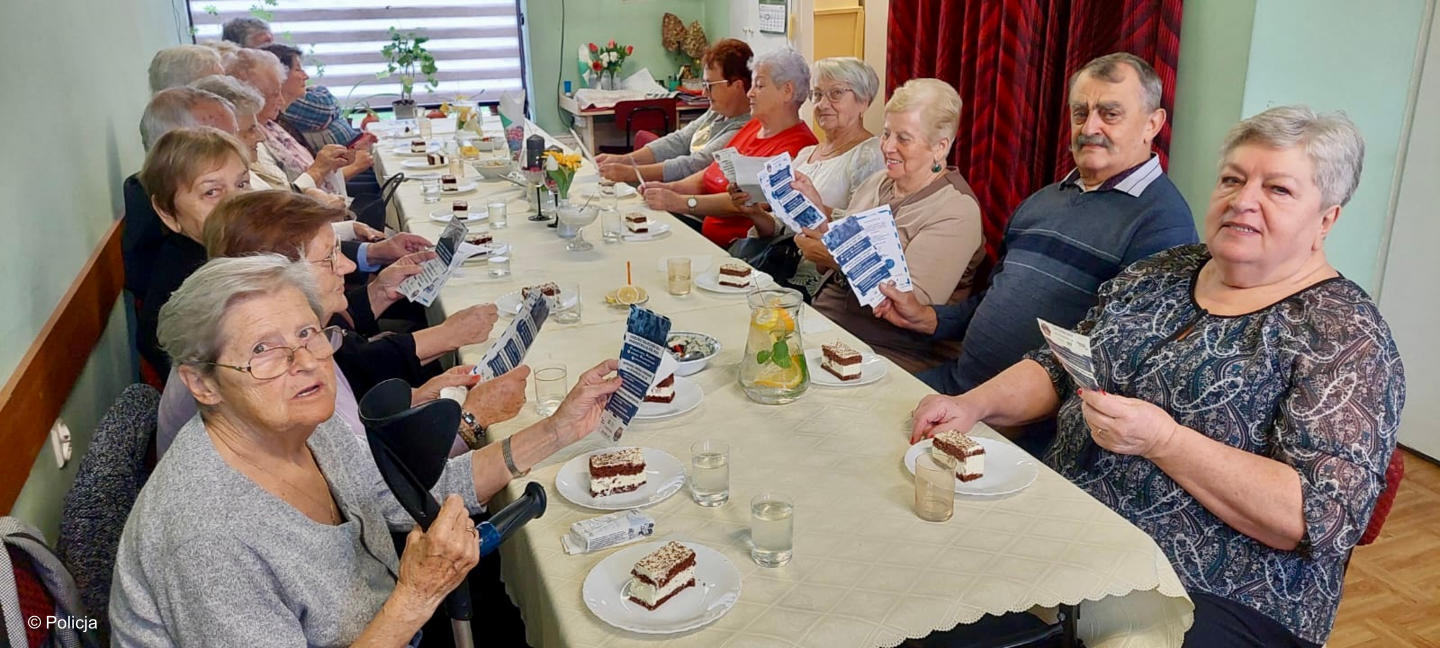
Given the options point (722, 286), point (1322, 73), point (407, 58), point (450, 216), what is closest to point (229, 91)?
point (450, 216)

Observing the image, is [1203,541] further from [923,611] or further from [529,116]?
[529,116]

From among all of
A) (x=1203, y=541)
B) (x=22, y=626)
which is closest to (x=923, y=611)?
(x=1203, y=541)

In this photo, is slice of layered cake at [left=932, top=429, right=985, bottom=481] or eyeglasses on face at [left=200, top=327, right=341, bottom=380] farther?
slice of layered cake at [left=932, top=429, right=985, bottom=481]

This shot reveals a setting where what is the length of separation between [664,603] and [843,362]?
0.87m

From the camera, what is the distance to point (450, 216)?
3824mm

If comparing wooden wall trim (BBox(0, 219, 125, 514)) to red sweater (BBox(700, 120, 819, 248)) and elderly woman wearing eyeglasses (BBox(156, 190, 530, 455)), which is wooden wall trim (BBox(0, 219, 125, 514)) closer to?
elderly woman wearing eyeglasses (BBox(156, 190, 530, 455))

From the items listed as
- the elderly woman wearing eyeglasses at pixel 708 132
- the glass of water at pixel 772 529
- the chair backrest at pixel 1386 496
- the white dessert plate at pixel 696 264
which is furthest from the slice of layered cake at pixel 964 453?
the elderly woman wearing eyeglasses at pixel 708 132

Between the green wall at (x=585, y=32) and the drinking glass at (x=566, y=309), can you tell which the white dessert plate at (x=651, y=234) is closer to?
the drinking glass at (x=566, y=309)

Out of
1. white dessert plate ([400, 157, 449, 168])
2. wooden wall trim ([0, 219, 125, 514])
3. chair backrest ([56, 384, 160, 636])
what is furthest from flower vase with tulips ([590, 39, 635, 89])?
chair backrest ([56, 384, 160, 636])

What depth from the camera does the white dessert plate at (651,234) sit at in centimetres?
346

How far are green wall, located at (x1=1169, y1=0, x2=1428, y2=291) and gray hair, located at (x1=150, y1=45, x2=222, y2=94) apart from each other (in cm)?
371

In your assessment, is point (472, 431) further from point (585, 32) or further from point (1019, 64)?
point (585, 32)

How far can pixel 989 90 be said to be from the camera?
168 inches

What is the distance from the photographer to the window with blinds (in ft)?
25.1
